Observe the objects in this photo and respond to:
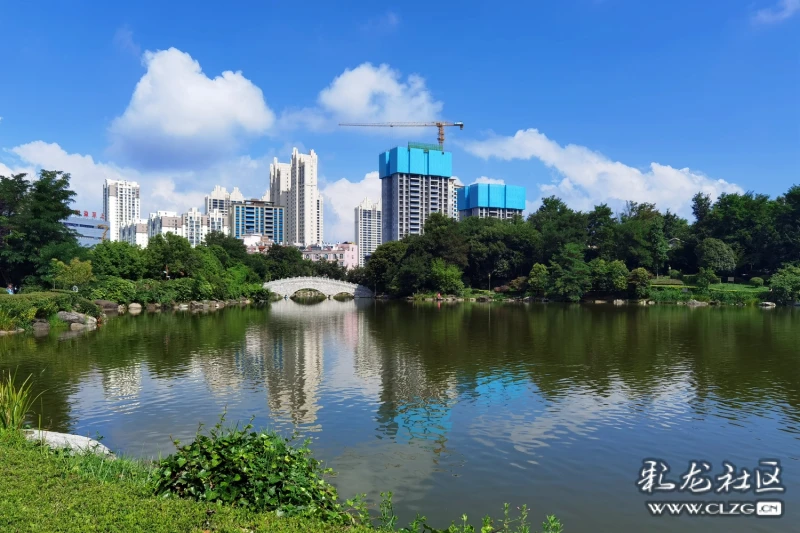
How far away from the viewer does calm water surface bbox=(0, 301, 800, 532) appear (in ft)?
23.2

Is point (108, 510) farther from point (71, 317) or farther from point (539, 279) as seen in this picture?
point (539, 279)

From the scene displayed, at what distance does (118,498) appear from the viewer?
455cm

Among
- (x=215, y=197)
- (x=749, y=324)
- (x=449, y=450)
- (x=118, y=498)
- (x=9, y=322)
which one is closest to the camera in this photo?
(x=118, y=498)

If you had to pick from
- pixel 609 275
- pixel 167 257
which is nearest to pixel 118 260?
pixel 167 257

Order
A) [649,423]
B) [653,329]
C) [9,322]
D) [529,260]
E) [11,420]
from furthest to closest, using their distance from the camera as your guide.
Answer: [529,260], [653,329], [9,322], [649,423], [11,420]

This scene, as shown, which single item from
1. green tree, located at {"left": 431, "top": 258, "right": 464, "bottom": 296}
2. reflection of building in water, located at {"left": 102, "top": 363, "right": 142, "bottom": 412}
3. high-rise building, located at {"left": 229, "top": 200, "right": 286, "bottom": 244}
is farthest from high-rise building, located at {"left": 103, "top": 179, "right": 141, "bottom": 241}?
reflection of building in water, located at {"left": 102, "top": 363, "right": 142, "bottom": 412}

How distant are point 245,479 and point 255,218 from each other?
124005 mm

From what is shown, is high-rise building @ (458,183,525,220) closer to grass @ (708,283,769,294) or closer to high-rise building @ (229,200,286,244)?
high-rise building @ (229,200,286,244)

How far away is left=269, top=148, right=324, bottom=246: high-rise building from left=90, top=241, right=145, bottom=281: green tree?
264 feet

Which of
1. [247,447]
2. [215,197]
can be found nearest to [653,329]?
[247,447]

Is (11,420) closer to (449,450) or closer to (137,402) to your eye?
(137,402)

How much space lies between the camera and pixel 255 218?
124188mm

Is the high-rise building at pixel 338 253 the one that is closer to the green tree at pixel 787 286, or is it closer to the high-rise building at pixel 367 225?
the high-rise building at pixel 367 225

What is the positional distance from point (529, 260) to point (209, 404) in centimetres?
5178
